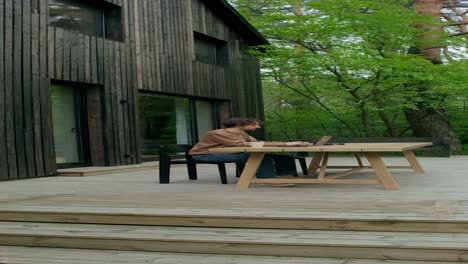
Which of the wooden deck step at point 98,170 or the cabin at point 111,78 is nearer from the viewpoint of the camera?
the cabin at point 111,78

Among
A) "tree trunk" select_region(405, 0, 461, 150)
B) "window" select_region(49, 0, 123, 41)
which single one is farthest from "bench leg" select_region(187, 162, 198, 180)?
"tree trunk" select_region(405, 0, 461, 150)

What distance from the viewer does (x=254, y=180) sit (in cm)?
542

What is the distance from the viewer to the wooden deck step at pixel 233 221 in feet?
9.96

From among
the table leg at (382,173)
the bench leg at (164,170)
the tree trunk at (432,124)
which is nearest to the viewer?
the table leg at (382,173)

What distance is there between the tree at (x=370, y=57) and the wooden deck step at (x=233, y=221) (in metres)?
10.0

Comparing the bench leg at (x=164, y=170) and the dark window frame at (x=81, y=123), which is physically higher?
the dark window frame at (x=81, y=123)

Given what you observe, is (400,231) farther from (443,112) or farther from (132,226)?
(443,112)

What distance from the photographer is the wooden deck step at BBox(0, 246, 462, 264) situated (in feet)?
9.49

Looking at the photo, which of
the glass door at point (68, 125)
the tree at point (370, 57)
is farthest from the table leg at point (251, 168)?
the tree at point (370, 57)

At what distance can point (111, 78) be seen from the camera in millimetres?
9742

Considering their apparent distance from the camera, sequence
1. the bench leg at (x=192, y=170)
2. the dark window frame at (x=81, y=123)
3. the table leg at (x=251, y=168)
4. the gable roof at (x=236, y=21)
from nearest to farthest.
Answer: the table leg at (x=251, y=168), the bench leg at (x=192, y=170), the dark window frame at (x=81, y=123), the gable roof at (x=236, y=21)

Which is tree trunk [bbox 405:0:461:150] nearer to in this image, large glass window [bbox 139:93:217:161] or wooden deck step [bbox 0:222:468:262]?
large glass window [bbox 139:93:217:161]

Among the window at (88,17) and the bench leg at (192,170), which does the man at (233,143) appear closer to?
the bench leg at (192,170)

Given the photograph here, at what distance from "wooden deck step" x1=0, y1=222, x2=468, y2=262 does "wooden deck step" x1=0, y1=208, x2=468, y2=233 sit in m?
0.03
